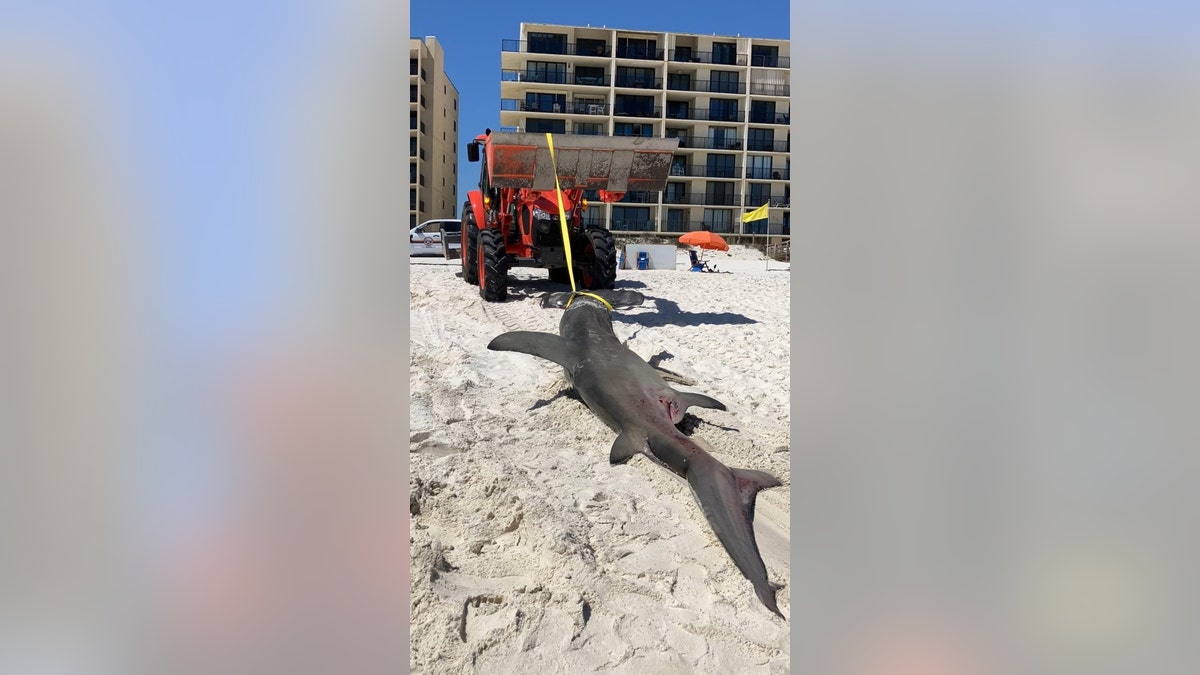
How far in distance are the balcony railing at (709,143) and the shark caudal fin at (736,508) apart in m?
44.3

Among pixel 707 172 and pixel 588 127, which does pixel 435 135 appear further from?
pixel 707 172

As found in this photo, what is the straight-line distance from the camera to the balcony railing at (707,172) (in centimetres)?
4428

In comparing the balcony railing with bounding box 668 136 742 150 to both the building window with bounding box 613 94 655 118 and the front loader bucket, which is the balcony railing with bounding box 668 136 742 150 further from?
the front loader bucket

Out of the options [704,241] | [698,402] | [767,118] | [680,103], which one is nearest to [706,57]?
[680,103]

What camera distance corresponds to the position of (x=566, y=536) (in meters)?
2.38

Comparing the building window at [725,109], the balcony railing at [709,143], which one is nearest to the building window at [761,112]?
the building window at [725,109]

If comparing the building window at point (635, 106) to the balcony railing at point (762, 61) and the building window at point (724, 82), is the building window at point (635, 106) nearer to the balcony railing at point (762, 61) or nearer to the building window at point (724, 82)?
the building window at point (724, 82)

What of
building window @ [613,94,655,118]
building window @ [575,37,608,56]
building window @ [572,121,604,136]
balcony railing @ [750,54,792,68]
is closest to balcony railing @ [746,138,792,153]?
balcony railing @ [750,54,792,68]

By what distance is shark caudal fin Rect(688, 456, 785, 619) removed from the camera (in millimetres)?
2119

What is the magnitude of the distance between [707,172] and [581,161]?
3922 cm
